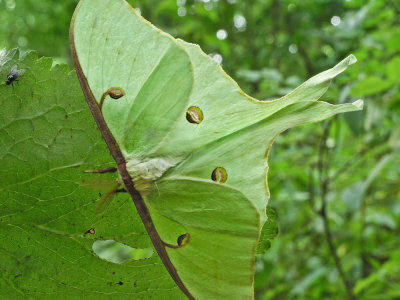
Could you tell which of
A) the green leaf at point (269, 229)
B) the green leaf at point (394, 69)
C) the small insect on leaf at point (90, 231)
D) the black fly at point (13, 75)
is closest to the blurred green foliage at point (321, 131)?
the green leaf at point (394, 69)

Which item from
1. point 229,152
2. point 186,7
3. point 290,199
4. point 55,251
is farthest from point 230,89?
point 186,7

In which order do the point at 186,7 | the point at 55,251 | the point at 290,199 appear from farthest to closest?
the point at 186,7, the point at 290,199, the point at 55,251

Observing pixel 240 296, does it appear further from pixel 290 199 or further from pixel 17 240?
pixel 290 199

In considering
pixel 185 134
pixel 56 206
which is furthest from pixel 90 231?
pixel 185 134

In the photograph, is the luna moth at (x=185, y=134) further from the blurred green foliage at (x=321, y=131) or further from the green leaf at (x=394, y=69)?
the green leaf at (x=394, y=69)

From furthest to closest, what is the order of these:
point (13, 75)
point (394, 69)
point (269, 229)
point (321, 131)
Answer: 1. point (321, 131)
2. point (394, 69)
3. point (269, 229)
4. point (13, 75)

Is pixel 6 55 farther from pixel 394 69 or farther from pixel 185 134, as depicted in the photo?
pixel 394 69

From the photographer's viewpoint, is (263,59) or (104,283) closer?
(104,283)
